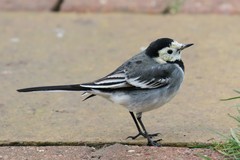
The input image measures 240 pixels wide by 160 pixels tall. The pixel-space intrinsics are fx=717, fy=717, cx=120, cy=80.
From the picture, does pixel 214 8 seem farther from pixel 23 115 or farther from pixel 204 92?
pixel 23 115

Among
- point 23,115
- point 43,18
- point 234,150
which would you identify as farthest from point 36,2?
point 234,150

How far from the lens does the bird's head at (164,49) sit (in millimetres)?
4520

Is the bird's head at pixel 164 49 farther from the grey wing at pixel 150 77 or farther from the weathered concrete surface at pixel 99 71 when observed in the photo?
the weathered concrete surface at pixel 99 71

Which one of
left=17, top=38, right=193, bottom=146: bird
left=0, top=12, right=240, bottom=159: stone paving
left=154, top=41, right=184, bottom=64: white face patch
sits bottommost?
left=0, top=12, right=240, bottom=159: stone paving

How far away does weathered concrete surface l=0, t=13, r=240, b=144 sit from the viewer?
459 centimetres

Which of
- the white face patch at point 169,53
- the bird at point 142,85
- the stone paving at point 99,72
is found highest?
the white face patch at point 169,53

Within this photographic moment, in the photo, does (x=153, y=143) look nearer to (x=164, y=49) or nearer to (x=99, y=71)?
(x=164, y=49)

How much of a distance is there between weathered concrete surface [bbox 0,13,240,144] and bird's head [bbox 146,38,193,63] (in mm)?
451

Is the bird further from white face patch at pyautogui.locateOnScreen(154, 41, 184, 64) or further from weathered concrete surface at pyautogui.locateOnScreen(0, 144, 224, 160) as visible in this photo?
weathered concrete surface at pyautogui.locateOnScreen(0, 144, 224, 160)

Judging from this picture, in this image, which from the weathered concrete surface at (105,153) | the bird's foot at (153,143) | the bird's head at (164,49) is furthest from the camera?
the bird's head at (164,49)

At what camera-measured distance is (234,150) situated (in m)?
4.02

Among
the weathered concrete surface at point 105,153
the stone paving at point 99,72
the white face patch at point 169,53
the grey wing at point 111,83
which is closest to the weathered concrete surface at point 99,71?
the stone paving at point 99,72

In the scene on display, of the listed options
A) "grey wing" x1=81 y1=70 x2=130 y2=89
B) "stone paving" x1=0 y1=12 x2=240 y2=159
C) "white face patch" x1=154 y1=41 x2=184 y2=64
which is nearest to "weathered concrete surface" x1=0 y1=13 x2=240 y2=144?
"stone paving" x1=0 y1=12 x2=240 y2=159

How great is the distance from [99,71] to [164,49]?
127cm
